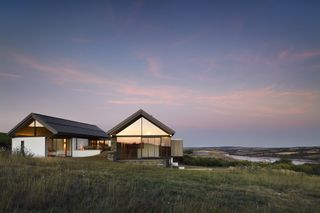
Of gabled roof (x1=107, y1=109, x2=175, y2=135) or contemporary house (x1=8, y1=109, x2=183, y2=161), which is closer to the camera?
gabled roof (x1=107, y1=109, x2=175, y2=135)

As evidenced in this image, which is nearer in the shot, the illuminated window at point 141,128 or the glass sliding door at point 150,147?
the illuminated window at point 141,128

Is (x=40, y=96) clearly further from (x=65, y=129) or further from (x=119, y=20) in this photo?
(x=119, y=20)

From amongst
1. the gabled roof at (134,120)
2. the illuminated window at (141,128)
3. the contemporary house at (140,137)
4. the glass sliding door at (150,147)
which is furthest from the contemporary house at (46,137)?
the glass sliding door at (150,147)

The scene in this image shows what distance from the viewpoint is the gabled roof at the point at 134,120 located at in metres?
30.7

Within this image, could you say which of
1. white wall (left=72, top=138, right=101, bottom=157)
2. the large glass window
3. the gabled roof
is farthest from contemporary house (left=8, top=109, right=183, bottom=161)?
the large glass window

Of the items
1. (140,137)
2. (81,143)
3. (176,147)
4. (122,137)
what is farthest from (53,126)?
(176,147)

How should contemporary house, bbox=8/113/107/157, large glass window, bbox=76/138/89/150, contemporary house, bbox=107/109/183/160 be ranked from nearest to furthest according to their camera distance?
1. contemporary house, bbox=107/109/183/160
2. contemporary house, bbox=8/113/107/157
3. large glass window, bbox=76/138/89/150

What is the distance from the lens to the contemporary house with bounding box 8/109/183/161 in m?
31.2

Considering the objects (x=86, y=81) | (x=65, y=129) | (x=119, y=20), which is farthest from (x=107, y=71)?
(x=65, y=129)

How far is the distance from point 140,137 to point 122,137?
1569 millimetres

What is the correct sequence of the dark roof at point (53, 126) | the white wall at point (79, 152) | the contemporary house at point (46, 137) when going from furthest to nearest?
1. the white wall at point (79, 152)
2. the contemporary house at point (46, 137)
3. the dark roof at point (53, 126)

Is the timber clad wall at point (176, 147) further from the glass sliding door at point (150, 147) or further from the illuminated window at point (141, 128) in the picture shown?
the illuminated window at point (141, 128)

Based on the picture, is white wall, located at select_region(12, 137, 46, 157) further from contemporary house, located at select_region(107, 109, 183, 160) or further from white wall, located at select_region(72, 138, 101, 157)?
contemporary house, located at select_region(107, 109, 183, 160)

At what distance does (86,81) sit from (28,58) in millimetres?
5368
